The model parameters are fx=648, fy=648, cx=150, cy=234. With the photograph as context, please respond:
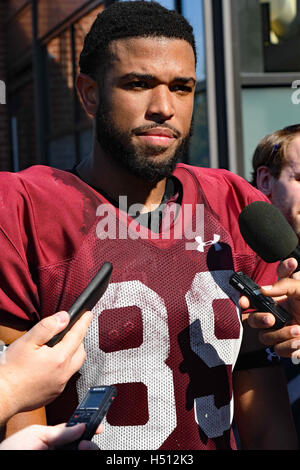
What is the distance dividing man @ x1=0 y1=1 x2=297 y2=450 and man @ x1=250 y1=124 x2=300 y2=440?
48 cm

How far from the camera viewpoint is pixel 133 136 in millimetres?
2127

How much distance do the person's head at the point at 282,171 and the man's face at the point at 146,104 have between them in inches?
32.0

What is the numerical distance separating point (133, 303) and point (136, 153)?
50cm

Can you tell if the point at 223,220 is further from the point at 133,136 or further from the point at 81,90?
the point at 81,90

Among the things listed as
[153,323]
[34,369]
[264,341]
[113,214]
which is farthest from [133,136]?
[34,369]

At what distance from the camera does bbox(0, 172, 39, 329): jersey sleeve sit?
1.91 m

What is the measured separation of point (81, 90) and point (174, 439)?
1.24m

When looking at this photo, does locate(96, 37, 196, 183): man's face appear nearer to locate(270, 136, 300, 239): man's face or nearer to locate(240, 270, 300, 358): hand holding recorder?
locate(240, 270, 300, 358): hand holding recorder

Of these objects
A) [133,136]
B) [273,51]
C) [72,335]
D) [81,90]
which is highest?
[273,51]

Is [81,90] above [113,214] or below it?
above

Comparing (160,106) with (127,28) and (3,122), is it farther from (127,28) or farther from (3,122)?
(3,122)

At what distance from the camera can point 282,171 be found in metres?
2.87

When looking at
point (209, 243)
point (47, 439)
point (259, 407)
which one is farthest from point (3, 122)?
point (47, 439)

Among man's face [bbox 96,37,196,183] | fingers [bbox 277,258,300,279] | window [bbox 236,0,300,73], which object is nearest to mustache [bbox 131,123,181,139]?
man's face [bbox 96,37,196,183]
